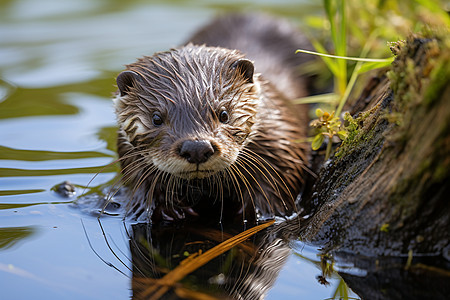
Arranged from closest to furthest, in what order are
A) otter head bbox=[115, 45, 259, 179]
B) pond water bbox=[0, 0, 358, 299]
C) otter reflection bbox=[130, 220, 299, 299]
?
otter reflection bbox=[130, 220, 299, 299] → pond water bbox=[0, 0, 358, 299] → otter head bbox=[115, 45, 259, 179]

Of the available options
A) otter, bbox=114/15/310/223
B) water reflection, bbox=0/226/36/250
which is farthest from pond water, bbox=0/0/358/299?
otter, bbox=114/15/310/223

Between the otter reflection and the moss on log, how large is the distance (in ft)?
0.77

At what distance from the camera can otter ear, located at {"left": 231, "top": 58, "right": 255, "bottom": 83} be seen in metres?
3.08

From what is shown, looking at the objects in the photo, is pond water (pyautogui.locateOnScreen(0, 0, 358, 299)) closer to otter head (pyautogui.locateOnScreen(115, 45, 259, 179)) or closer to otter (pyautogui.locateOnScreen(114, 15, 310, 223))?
otter (pyautogui.locateOnScreen(114, 15, 310, 223))

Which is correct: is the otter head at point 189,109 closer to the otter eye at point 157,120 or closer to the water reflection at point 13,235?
the otter eye at point 157,120

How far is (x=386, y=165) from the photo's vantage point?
7.58 feet

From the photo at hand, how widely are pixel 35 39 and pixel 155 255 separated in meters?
4.79

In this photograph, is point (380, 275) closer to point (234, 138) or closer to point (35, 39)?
point (234, 138)

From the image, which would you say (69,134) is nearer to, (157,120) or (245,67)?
(157,120)

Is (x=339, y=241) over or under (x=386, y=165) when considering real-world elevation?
under

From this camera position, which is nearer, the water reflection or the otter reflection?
the otter reflection

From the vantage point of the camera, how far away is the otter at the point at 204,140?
277 centimetres

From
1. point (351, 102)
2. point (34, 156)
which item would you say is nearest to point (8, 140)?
point (34, 156)

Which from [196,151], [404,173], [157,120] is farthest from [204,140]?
[404,173]
